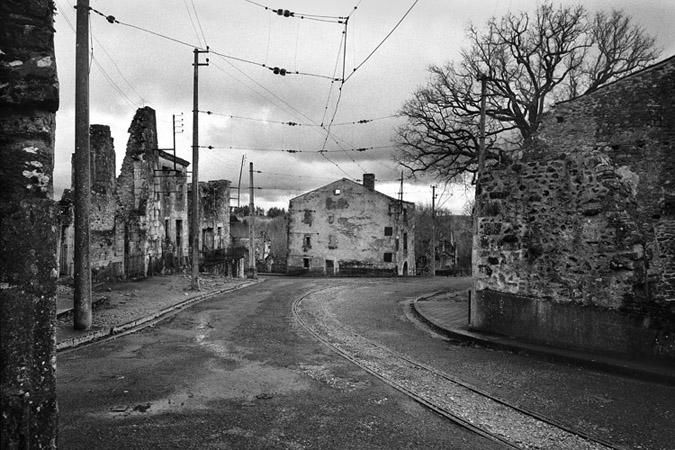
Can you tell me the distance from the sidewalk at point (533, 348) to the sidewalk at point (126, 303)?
7.63 meters

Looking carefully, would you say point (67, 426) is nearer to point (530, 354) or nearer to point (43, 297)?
point (43, 297)

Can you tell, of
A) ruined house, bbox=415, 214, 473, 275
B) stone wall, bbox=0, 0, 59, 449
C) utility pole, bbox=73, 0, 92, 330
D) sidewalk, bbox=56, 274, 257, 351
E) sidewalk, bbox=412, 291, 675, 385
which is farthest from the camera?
ruined house, bbox=415, 214, 473, 275

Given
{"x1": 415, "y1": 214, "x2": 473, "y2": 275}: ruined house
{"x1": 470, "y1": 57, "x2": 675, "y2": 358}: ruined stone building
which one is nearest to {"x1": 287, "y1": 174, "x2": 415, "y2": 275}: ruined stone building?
{"x1": 415, "y1": 214, "x2": 473, "y2": 275}: ruined house

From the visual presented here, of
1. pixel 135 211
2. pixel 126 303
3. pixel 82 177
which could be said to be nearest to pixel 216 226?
pixel 135 211

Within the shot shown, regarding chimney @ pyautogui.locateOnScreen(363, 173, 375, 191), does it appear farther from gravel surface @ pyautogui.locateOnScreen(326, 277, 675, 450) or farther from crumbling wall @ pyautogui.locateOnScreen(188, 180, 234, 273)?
gravel surface @ pyautogui.locateOnScreen(326, 277, 675, 450)

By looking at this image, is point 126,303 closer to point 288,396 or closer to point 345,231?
point 288,396

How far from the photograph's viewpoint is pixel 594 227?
9.59 metres

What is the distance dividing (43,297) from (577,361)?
27.7ft

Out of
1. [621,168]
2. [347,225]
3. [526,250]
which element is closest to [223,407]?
[526,250]

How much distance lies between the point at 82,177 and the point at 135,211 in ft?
50.0

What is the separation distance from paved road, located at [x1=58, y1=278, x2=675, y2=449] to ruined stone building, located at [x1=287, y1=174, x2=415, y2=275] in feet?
106

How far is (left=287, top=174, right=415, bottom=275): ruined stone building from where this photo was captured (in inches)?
1715

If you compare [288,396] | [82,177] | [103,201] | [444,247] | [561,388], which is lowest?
[561,388]

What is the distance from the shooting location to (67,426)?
5.39 metres
